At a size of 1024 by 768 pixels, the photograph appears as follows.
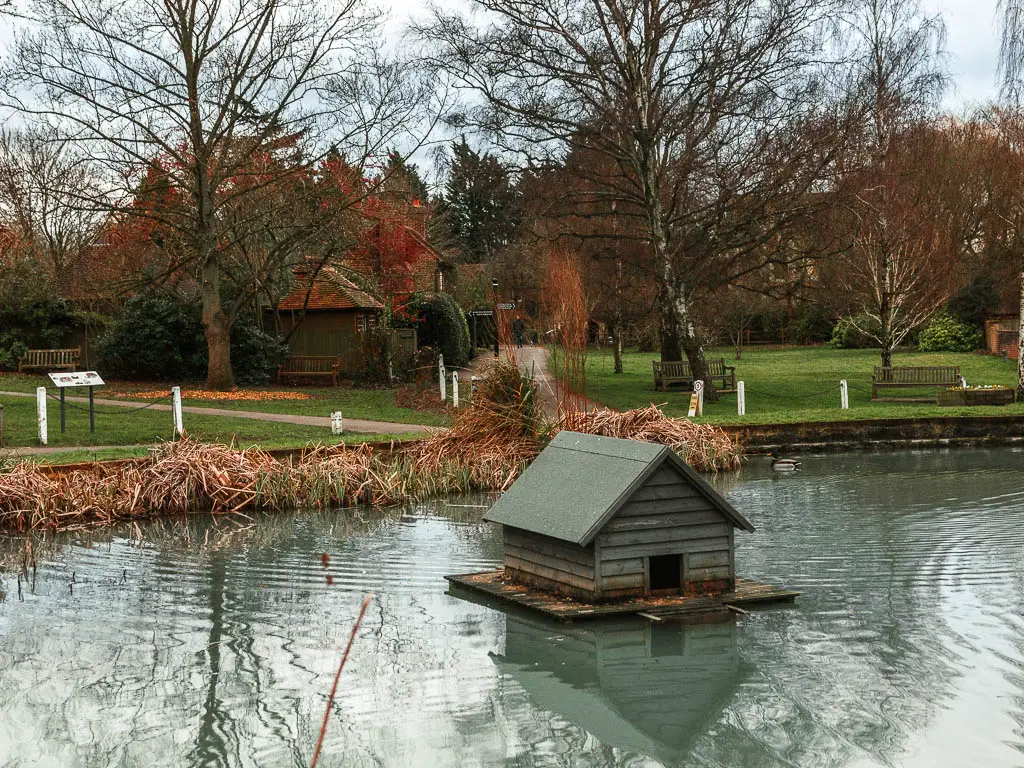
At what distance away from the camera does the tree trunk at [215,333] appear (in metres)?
30.2

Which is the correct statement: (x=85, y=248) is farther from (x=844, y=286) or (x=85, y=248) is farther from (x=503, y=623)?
(x=503, y=623)

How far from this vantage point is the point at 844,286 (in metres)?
34.5

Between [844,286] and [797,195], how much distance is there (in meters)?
8.22

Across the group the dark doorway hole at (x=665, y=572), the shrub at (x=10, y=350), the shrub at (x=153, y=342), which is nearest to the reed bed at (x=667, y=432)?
the dark doorway hole at (x=665, y=572)

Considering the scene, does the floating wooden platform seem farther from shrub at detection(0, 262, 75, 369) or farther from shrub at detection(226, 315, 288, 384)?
shrub at detection(0, 262, 75, 369)

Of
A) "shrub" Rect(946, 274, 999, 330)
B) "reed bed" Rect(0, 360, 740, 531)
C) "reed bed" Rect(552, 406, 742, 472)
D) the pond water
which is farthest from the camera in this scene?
"shrub" Rect(946, 274, 999, 330)

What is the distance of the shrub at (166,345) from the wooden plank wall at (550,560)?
23.2m

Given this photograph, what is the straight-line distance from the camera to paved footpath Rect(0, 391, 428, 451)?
22516 mm

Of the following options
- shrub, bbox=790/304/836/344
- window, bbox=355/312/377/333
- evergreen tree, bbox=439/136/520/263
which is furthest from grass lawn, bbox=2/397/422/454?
evergreen tree, bbox=439/136/520/263

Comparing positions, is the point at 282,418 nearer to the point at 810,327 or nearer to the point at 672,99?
the point at 672,99

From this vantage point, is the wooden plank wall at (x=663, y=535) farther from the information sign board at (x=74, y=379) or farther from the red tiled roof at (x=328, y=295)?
the red tiled roof at (x=328, y=295)

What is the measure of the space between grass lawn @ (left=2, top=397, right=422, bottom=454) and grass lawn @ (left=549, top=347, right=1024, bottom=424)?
16.5 ft

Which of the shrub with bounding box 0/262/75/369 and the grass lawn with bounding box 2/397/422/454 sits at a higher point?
the shrub with bounding box 0/262/75/369

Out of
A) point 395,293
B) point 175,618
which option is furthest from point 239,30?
point 175,618
